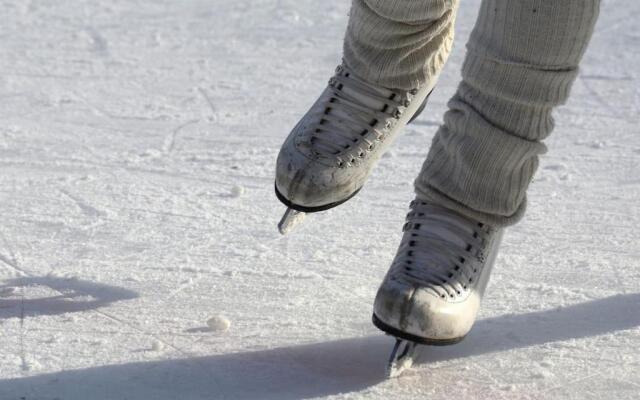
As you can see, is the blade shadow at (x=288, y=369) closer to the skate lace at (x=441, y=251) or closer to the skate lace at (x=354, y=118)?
the skate lace at (x=441, y=251)

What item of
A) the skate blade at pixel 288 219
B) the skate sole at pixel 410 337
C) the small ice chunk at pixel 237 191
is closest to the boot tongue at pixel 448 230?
the skate sole at pixel 410 337

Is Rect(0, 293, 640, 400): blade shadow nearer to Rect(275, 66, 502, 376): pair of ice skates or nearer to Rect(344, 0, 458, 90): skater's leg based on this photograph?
Rect(275, 66, 502, 376): pair of ice skates

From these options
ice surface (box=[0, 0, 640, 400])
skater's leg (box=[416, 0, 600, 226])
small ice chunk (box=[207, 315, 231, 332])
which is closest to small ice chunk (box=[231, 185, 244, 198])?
ice surface (box=[0, 0, 640, 400])

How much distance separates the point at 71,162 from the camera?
2410 mm

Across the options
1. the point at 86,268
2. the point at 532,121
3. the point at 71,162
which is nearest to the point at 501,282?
the point at 532,121

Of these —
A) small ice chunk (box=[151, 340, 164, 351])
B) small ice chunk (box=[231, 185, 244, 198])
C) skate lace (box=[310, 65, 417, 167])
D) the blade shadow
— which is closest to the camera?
the blade shadow

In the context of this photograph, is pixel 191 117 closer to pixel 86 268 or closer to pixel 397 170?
pixel 397 170

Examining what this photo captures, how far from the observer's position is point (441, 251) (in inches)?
60.2

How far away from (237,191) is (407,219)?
699 mm

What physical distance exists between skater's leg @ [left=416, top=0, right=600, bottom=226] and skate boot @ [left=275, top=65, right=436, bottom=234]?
137mm

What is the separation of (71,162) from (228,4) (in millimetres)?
1569

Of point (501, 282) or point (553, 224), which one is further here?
point (553, 224)

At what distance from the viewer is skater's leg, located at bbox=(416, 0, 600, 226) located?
146 cm

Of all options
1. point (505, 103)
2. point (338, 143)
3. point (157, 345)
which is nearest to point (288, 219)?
point (338, 143)
